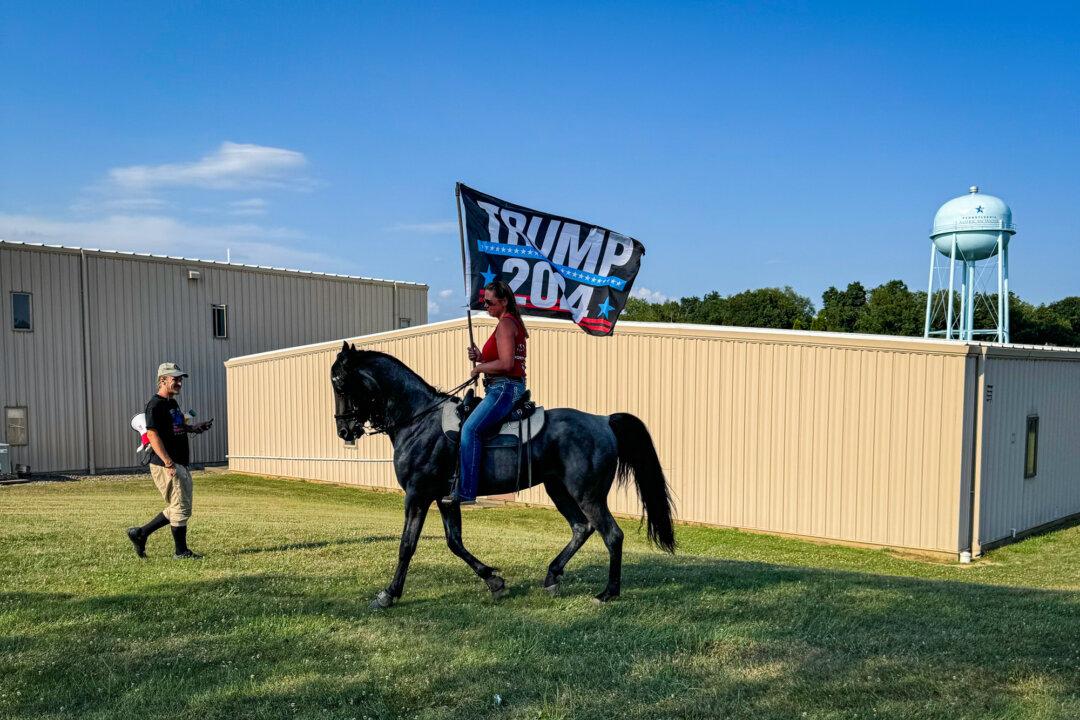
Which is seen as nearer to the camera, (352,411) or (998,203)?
(352,411)

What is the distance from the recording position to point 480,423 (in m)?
6.90

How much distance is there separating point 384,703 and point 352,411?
308cm

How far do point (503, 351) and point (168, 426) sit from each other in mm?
4305

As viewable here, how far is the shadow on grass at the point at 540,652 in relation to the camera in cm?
470

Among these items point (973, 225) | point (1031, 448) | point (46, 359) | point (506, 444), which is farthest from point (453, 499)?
point (973, 225)

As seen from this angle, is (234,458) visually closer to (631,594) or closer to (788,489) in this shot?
(788,489)

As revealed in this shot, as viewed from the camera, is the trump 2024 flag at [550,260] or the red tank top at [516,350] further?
the trump 2024 flag at [550,260]

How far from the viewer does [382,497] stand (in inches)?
923

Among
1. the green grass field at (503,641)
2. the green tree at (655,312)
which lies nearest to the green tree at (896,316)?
the green tree at (655,312)

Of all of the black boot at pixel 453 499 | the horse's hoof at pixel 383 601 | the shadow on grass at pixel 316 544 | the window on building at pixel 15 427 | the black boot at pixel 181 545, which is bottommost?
the window on building at pixel 15 427

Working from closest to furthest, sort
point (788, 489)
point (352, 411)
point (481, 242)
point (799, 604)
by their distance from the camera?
point (799, 604) → point (352, 411) → point (481, 242) → point (788, 489)

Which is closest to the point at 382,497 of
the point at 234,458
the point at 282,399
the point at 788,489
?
the point at 282,399

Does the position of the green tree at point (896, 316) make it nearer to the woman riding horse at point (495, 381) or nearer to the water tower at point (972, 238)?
the water tower at point (972, 238)

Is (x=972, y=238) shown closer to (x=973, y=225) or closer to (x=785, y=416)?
(x=973, y=225)
